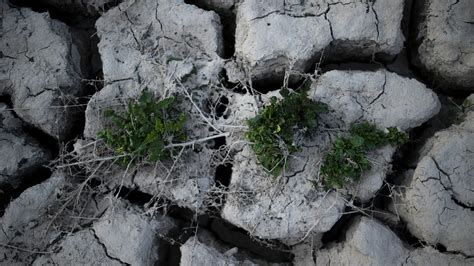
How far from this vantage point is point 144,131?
8.32 feet

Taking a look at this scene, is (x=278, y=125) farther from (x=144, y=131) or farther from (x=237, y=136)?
(x=144, y=131)

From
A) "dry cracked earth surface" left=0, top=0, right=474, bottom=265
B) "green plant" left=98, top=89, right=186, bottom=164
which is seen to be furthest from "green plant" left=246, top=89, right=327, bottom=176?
"green plant" left=98, top=89, right=186, bottom=164

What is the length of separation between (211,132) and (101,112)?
0.61 meters

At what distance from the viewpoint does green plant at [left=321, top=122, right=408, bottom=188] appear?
2.46 metres

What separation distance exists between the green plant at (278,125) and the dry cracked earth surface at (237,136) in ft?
0.28

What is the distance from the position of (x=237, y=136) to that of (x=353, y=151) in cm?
60

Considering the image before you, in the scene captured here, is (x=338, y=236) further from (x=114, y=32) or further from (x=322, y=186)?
(x=114, y=32)

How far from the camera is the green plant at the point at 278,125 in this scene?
2.47 meters

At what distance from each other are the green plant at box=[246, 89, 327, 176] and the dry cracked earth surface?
9 centimetres

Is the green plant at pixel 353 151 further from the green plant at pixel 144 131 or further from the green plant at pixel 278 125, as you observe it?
the green plant at pixel 144 131

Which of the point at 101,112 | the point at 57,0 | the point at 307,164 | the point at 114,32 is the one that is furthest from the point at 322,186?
the point at 57,0

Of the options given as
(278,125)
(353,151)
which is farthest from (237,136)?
(353,151)

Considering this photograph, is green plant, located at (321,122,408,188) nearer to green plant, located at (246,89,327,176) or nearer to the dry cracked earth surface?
the dry cracked earth surface

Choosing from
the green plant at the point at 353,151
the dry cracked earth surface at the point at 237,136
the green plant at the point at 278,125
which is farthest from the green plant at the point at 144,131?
the green plant at the point at 353,151
